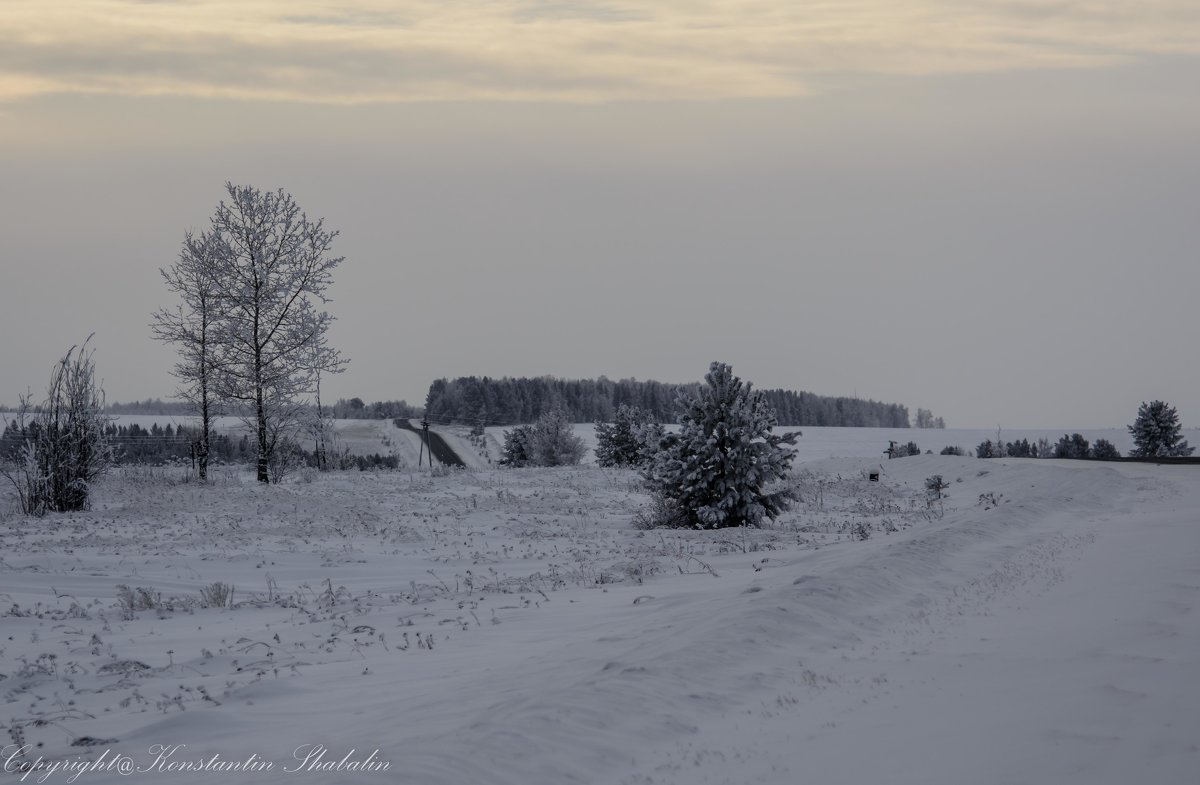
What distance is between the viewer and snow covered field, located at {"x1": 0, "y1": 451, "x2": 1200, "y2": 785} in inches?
200

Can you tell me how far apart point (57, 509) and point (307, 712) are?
620 inches

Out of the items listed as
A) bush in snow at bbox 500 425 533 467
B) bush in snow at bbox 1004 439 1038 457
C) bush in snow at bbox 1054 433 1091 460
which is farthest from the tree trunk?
bush in snow at bbox 1054 433 1091 460

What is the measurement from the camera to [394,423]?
96875 millimetres

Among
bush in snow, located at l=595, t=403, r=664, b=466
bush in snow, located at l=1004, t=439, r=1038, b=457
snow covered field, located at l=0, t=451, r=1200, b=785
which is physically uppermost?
bush in snow, located at l=595, t=403, r=664, b=466

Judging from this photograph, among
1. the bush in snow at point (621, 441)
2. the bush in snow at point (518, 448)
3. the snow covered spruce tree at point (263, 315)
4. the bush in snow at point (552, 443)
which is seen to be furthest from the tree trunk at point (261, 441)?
the bush in snow at point (518, 448)

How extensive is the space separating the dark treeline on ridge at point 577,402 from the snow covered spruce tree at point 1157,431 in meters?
51.2

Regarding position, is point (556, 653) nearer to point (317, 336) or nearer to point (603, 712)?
point (603, 712)

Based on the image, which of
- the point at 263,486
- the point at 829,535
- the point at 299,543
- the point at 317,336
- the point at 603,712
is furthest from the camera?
the point at 317,336

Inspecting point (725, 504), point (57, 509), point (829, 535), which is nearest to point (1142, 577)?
point (829, 535)

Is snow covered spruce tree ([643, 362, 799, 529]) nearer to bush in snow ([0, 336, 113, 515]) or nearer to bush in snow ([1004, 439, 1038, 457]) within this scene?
bush in snow ([0, 336, 113, 515])

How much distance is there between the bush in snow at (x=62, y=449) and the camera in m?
18.7

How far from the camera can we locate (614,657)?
23.2 ft

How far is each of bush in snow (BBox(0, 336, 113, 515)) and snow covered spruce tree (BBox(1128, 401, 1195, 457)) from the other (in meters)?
49.2

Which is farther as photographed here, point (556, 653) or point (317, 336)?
point (317, 336)
